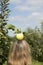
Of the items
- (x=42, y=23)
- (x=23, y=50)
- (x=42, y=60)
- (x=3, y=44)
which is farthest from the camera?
(x=42, y=23)

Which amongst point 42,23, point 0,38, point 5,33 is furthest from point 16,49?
point 42,23

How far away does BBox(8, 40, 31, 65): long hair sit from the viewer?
3.01 m

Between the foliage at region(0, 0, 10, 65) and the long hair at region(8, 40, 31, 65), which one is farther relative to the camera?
the foliage at region(0, 0, 10, 65)

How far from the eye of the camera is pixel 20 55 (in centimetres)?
304

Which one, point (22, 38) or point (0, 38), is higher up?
point (22, 38)

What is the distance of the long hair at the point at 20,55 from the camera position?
3010mm

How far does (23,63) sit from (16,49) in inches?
7.3

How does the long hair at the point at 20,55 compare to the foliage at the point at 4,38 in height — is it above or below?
above

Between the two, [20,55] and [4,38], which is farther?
[4,38]

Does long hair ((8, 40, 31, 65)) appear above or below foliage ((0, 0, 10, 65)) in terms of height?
above

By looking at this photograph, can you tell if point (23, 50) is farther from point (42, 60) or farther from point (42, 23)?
point (42, 23)

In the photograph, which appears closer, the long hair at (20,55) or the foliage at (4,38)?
the long hair at (20,55)

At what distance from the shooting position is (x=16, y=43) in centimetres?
308

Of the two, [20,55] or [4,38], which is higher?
[20,55]
